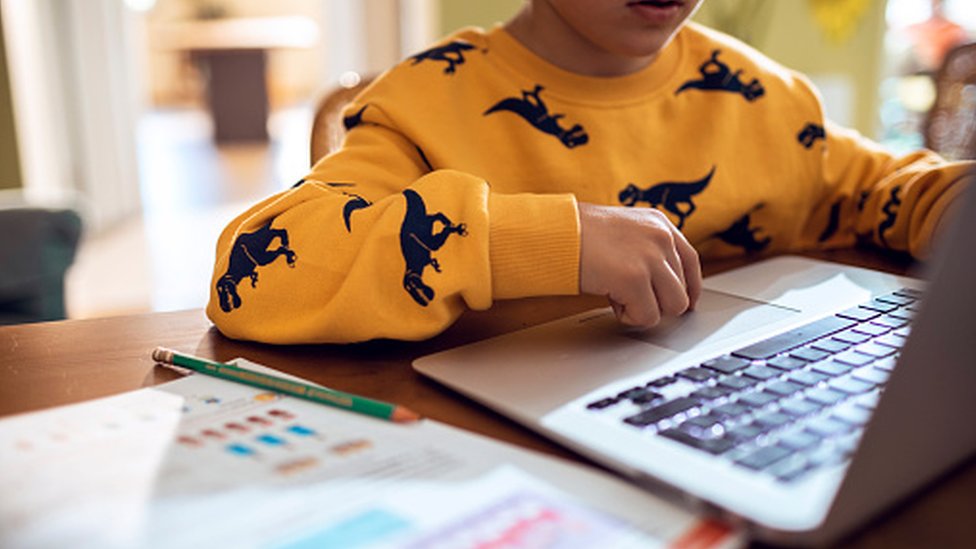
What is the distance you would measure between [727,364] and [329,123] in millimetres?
666

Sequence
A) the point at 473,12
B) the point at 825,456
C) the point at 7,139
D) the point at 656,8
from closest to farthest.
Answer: the point at 825,456
the point at 656,8
the point at 473,12
the point at 7,139

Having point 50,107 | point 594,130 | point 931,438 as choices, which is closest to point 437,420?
point 931,438

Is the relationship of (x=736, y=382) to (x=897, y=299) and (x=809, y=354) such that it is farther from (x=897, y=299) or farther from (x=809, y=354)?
(x=897, y=299)

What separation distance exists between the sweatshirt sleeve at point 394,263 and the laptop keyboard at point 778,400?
0.12m

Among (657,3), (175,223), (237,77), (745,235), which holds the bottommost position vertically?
(175,223)

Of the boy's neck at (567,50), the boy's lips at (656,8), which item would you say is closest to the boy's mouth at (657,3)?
the boy's lips at (656,8)

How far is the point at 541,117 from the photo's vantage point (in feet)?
2.54

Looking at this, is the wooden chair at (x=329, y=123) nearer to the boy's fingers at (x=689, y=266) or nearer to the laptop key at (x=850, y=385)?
the boy's fingers at (x=689, y=266)

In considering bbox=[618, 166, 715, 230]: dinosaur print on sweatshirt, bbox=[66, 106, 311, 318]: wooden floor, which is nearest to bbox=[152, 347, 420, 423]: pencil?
bbox=[618, 166, 715, 230]: dinosaur print on sweatshirt

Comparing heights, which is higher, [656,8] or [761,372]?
[656,8]

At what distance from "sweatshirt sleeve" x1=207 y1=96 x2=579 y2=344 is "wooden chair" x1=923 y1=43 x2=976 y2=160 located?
86 centimetres

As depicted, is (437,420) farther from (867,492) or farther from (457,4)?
(457,4)

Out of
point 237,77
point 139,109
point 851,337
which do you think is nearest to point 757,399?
point 851,337

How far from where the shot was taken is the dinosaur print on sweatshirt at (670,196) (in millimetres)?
773
